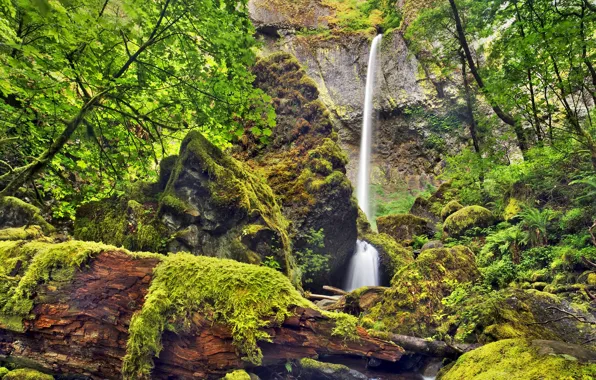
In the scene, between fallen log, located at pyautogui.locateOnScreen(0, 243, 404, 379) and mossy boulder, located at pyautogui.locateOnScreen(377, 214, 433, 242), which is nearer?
fallen log, located at pyautogui.locateOnScreen(0, 243, 404, 379)

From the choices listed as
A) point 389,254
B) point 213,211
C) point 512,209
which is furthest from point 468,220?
point 213,211

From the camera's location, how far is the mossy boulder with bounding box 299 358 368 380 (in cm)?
362

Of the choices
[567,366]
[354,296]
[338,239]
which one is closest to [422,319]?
[354,296]

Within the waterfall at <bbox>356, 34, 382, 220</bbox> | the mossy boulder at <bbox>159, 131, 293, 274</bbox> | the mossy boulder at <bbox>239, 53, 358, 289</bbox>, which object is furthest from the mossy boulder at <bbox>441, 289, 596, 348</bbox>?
the waterfall at <bbox>356, 34, 382, 220</bbox>

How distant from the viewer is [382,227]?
54.3ft

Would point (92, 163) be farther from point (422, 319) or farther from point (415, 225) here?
point (415, 225)

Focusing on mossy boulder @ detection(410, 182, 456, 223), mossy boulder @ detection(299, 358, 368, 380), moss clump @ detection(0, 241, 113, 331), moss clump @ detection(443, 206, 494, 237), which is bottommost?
mossy boulder @ detection(299, 358, 368, 380)

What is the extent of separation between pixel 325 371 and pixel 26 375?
109 inches

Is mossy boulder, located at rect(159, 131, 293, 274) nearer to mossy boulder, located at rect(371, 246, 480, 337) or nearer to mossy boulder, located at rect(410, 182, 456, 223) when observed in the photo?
mossy boulder, located at rect(371, 246, 480, 337)

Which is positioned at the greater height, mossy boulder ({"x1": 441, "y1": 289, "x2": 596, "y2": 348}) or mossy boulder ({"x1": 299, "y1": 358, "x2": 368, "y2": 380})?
mossy boulder ({"x1": 441, "y1": 289, "x2": 596, "y2": 348})

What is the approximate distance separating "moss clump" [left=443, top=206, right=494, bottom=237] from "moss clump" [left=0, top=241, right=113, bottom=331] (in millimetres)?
11394

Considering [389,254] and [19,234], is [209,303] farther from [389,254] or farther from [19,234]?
[389,254]

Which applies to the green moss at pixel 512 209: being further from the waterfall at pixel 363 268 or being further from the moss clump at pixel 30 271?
the moss clump at pixel 30 271

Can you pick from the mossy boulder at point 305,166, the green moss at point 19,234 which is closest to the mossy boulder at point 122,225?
the green moss at point 19,234
